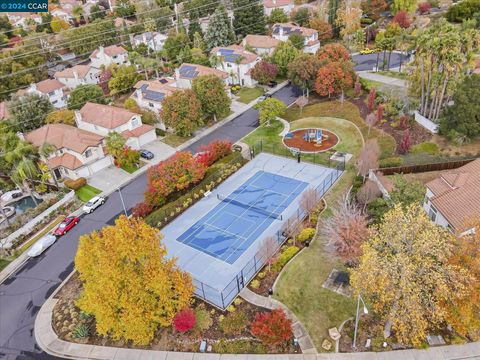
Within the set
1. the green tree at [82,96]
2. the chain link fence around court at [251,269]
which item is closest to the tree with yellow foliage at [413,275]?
the chain link fence around court at [251,269]

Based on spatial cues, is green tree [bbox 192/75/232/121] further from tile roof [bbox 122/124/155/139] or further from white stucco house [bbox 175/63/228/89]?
white stucco house [bbox 175/63/228/89]

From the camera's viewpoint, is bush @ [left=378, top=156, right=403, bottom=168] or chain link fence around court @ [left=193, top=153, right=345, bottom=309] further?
bush @ [left=378, top=156, right=403, bottom=168]

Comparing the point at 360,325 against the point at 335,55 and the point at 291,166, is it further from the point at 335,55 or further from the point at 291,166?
the point at 335,55

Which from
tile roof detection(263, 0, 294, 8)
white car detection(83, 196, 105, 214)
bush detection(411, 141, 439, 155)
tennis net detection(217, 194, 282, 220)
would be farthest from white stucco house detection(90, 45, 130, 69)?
bush detection(411, 141, 439, 155)

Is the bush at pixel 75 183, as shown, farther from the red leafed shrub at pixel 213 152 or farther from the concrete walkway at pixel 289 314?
the concrete walkway at pixel 289 314

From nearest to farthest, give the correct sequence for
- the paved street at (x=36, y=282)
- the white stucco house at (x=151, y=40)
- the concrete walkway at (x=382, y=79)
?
the paved street at (x=36, y=282)
the concrete walkway at (x=382, y=79)
the white stucco house at (x=151, y=40)

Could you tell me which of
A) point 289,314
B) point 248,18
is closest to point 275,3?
point 248,18

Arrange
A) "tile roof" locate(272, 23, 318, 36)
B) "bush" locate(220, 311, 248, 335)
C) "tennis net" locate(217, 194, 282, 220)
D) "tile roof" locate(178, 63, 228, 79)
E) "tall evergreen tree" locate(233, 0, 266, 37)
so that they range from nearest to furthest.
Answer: "bush" locate(220, 311, 248, 335) → "tennis net" locate(217, 194, 282, 220) → "tile roof" locate(178, 63, 228, 79) → "tile roof" locate(272, 23, 318, 36) → "tall evergreen tree" locate(233, 0, 266, 37)
